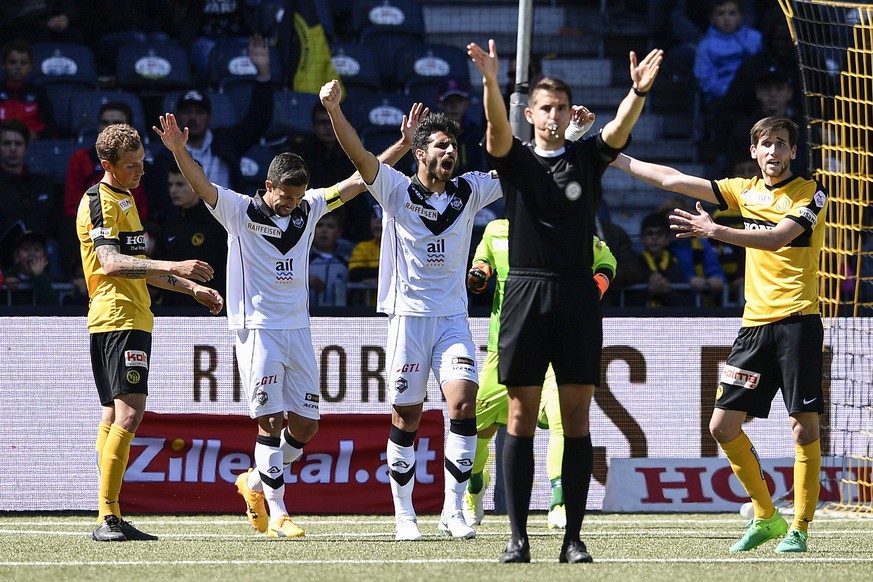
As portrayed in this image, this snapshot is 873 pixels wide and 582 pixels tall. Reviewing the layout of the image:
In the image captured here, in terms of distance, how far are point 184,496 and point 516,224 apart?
4.50 meters

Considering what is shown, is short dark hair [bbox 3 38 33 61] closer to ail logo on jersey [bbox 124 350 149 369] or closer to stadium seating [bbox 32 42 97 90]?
stadium seating [bbox 32 42 97 90]

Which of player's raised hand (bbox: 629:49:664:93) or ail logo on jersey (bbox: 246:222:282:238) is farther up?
player's raised hand (bbox: 629:49:664:93)

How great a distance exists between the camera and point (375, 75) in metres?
14.9

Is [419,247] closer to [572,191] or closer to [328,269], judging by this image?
[572,191]

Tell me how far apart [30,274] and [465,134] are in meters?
4.42

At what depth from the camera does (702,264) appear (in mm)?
12141

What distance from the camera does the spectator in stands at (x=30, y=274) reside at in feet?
36.9

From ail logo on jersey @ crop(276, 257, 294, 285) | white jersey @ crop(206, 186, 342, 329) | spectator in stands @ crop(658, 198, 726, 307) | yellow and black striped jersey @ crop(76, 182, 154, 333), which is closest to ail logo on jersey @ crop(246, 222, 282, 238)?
white jersey @ crop(206, 186, 342, 329)

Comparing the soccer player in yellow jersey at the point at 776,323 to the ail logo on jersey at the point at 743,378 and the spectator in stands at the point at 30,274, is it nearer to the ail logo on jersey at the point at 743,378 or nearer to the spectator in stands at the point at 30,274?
the ail logo on jersey at the point at 743,378

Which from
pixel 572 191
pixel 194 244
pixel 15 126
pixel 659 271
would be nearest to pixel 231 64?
pixel 15 126

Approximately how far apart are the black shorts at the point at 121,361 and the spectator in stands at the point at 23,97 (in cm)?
658

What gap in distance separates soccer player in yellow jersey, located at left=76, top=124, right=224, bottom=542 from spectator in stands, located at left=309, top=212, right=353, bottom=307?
143 inches

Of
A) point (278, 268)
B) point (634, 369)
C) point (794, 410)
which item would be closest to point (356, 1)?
point (634, 369)

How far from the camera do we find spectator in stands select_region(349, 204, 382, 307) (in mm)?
11367
